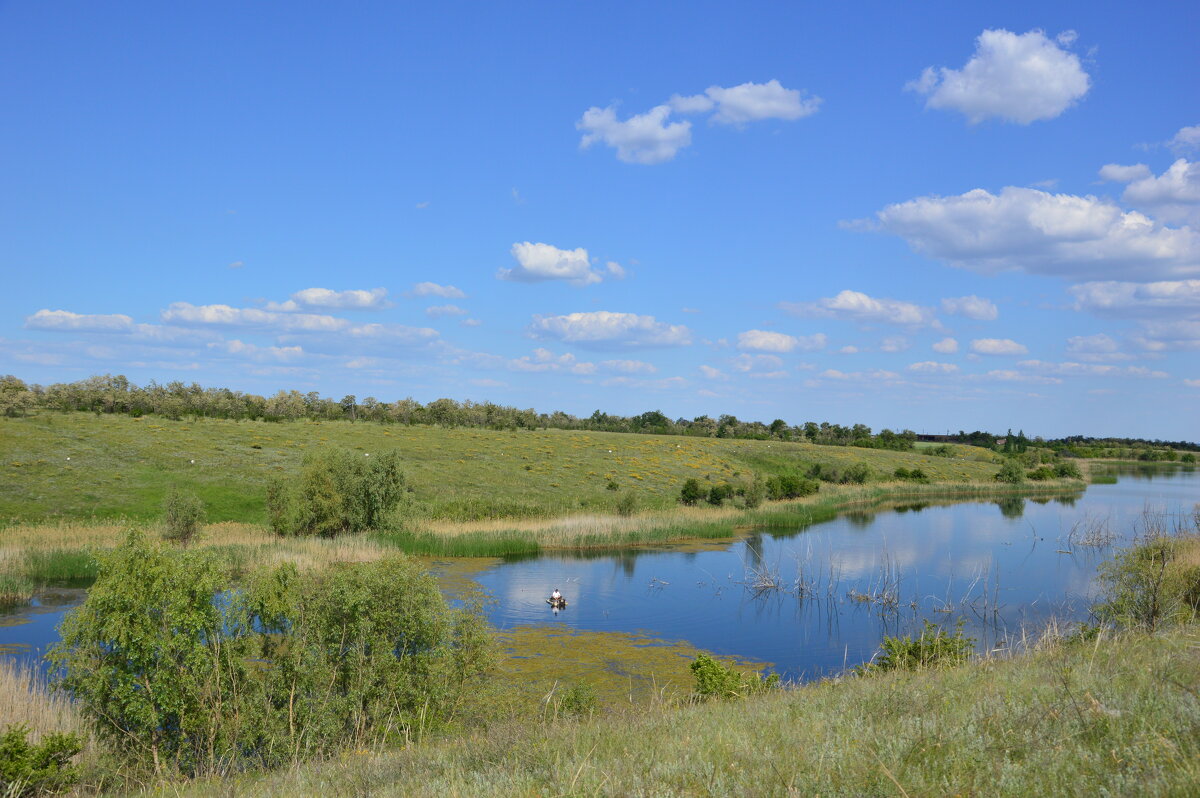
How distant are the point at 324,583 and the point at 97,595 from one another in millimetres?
3089

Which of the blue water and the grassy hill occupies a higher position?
the grassy hill

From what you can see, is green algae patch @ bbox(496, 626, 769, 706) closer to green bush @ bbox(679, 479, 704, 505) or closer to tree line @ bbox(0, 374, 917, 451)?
green bush @ bbox(679, 479, 704, 505)

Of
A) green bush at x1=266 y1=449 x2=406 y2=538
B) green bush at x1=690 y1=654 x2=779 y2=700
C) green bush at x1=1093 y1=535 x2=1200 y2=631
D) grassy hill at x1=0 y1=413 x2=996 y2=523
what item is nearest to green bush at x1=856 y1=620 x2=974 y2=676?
green bush at x1=690 y1=654 x2=779 y2=700

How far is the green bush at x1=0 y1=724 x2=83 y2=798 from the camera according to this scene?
7523 mm

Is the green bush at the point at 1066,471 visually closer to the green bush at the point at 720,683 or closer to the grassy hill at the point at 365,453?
the grassy hill at the point at 365,453

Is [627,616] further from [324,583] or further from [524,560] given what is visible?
[324,583]

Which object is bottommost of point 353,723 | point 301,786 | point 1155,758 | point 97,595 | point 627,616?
point 627,616

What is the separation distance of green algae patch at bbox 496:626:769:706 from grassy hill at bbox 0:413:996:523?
1689cm

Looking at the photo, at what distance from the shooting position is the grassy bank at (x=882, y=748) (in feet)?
12.8

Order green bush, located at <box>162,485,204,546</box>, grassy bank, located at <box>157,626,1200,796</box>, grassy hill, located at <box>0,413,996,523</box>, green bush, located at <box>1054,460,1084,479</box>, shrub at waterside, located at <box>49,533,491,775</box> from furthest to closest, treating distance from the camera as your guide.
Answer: green bush, located at <box>1054,460,1084,479</box>, grassy hill, located at <box>0,413,996,523</box>, green bush, located at <box>162,485,204,546</box>, shrub at waterside, located at <box>49,533,491,775</box>, grassy bank, located at <box>157,626,1200,796</box>

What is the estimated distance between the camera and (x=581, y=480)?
173 feet

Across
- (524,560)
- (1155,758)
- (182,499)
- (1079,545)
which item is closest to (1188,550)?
(1079,545)

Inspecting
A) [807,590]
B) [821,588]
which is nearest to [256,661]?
[807,590]

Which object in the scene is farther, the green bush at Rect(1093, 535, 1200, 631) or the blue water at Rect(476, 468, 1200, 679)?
the blue water at Rect(476, 468, 1200, 679)
